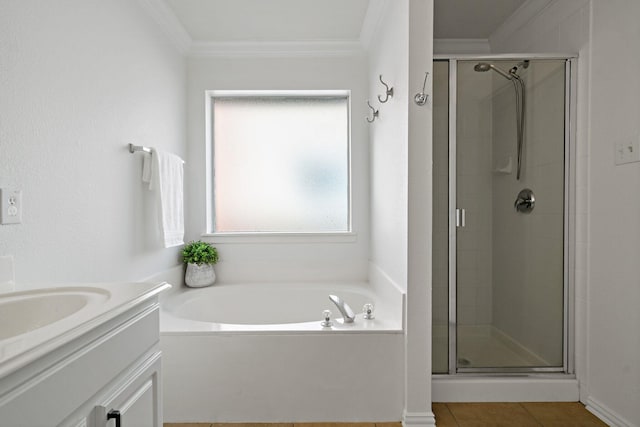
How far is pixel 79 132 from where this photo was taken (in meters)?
1.67

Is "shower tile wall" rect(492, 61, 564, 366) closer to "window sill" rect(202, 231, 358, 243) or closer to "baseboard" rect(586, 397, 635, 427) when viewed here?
"baseboard" rect(586, 397, 635, 427)

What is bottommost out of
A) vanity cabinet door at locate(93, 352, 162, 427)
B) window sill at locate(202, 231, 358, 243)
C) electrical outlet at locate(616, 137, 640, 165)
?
vanity cabinet door at locate(93, 352, 162, 427)

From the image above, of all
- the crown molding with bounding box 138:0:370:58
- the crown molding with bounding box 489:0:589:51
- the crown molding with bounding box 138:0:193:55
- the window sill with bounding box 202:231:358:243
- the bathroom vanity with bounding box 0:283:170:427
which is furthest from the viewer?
the window sill with bounding box 202:231:358:243

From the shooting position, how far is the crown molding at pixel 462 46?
2967 mm

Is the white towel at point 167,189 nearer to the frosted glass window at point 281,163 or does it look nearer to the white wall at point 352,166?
the white wall at point 352,166

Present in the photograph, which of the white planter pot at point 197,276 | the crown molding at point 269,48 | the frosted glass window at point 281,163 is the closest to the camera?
the white planter pot at point 197,276

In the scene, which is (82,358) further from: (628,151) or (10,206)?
(628,151)

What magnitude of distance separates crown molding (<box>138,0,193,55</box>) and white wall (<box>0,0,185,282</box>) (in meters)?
0.07

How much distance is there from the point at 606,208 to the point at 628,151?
29 cm

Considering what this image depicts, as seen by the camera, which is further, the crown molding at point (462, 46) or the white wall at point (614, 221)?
the crown molding at point (462, 46)

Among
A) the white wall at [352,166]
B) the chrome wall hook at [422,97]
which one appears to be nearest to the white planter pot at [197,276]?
the white wall at [352,166]

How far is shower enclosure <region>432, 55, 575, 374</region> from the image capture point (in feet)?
7.02

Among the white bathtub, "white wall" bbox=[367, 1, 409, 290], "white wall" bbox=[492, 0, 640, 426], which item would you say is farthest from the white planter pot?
"white wall" bbox=[492, 0, 640, 426]

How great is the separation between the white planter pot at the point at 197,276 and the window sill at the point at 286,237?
0.88 ft
